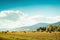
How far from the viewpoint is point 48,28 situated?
125500 millimetres

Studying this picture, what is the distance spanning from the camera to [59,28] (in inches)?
4990

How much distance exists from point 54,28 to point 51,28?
5621 mm

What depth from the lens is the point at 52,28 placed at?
421 feet

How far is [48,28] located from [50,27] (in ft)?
7.08

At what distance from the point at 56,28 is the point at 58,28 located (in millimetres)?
2345

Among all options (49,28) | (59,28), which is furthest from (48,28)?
(59,28)

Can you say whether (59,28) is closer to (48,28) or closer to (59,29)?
(59,29)

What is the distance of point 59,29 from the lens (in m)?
127

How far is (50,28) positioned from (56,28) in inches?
251

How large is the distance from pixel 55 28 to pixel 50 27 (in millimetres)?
5904

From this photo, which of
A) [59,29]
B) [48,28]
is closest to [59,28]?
[59,29]

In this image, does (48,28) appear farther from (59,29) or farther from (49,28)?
(59,29)

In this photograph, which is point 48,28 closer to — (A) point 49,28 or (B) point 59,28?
(A) point 49,28
